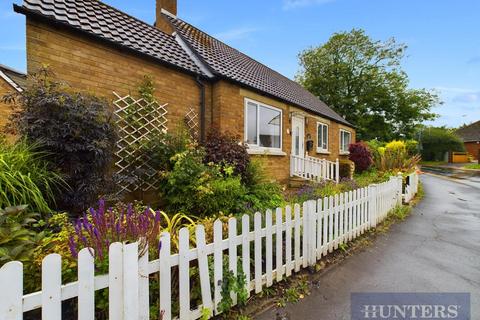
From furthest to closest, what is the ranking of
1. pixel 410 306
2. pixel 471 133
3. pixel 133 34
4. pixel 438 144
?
pixel 471 133, pixel 438 144, pixel 133 34, pixel 410 306

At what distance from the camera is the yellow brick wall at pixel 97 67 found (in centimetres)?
472

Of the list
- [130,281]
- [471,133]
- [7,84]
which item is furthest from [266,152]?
[471,133]

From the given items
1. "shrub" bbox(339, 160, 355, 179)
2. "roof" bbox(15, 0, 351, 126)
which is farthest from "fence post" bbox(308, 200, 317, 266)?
"shrub" bbox(339, 160, 355, 179)

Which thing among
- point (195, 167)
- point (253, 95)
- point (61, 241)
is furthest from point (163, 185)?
point (253, 95)

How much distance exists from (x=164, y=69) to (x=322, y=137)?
410 inches

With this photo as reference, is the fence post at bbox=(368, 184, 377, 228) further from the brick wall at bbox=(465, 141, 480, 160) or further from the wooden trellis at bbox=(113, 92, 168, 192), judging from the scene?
the brick wall at bbox=(465, 141, 480, 160)

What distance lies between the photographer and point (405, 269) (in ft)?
12.5

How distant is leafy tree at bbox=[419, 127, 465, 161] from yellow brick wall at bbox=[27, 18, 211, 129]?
4123 centimetres

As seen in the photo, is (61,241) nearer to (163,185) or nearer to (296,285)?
(296,285)

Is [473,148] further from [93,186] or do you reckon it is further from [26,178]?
[26,178]

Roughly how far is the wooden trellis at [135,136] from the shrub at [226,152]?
4.25ft

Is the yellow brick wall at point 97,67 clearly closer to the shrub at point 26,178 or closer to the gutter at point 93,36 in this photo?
the gutter at point 93,36

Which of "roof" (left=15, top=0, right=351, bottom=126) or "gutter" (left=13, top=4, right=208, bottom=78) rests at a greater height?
"roof" (left=15, top=0, right=351, bottom=126)

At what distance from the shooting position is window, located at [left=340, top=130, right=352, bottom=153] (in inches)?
695
